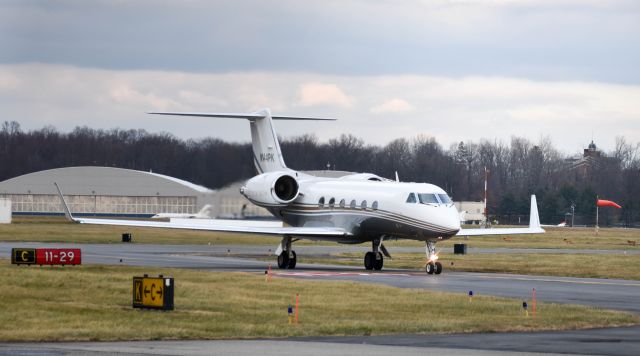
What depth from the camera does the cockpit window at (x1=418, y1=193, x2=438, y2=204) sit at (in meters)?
49.9

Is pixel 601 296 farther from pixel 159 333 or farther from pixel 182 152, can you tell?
pixel 182 152

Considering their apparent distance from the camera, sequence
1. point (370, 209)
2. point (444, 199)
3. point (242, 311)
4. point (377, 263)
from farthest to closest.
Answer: point (377, 263), point (370, 209), point (444, 199), point (242, 311)

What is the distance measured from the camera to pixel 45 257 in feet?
146

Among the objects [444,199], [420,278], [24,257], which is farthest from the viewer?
[444,199]

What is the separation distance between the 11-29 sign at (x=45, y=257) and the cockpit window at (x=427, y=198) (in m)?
14.1

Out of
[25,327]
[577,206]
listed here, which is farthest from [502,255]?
[577,206]

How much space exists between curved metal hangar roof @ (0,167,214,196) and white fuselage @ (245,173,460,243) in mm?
57429

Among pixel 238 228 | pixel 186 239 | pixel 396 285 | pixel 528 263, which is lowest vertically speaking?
pixel 396 285

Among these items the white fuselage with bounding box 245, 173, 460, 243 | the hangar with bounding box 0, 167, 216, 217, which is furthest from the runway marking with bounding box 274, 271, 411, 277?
the hangar with bounding box 0, 167, 216, 217

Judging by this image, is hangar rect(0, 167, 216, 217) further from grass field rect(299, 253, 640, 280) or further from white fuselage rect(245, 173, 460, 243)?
white fuselage rect(245, 173, 460, 243)

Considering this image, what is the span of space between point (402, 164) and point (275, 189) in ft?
199

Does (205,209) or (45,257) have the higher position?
(205,209)

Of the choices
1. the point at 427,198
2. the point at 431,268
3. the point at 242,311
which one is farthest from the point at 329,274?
the point at 242,311

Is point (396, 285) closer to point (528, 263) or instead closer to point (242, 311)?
point (242, 311)
